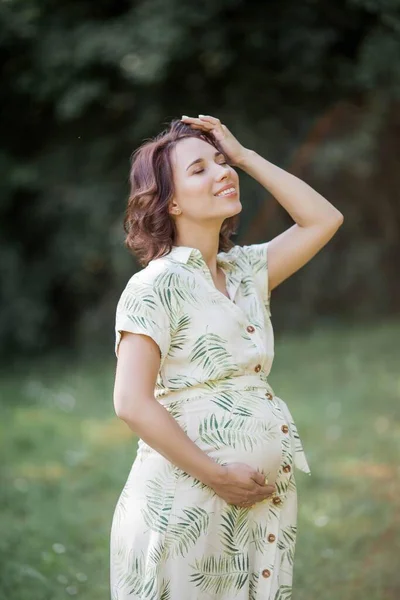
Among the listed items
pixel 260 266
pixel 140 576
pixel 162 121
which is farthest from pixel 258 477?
pixel 162 121

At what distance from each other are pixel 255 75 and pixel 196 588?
731 cm

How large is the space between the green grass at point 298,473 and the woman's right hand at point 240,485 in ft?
5.07

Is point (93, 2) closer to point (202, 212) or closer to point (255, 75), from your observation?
point (255, 75)

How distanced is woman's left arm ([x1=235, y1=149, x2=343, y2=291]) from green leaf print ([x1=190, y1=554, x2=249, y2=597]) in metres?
0.81

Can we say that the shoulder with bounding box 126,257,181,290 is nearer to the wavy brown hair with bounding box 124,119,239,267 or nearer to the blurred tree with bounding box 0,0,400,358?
the wavy brown hair with bounding box 124,119,239,267

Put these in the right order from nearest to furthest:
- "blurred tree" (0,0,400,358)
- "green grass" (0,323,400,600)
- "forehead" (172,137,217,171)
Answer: "forehead" (172,137,217,171)
"green grass" (0,323,400,600)
"blurred tree" (0,0,400,358)

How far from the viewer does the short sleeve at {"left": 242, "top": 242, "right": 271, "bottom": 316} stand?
2.72 m

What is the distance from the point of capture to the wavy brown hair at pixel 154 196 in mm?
2598

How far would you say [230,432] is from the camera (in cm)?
241

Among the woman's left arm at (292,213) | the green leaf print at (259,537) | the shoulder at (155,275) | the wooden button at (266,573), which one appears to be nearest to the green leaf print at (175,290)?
the shoulder at (155,275)

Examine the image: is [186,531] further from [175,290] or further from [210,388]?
[175,290]

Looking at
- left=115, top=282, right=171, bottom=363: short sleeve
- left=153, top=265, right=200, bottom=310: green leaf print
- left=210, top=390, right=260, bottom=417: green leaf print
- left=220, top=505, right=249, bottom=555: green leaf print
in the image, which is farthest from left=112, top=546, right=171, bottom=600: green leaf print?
left=153, top=265, right=200, bottom=310: green leaf print

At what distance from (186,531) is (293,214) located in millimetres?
998

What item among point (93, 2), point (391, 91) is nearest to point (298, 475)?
point (391, 91)
